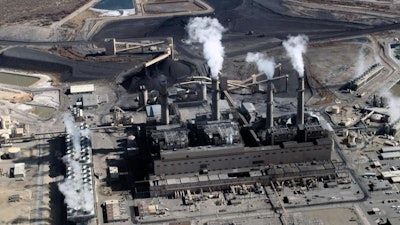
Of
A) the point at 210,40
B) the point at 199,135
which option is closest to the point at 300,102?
the point at 199,135

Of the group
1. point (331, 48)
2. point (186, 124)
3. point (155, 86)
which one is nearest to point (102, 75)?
point (155, 86)

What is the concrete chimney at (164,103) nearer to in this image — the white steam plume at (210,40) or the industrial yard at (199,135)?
the industrial yard at (199,135)

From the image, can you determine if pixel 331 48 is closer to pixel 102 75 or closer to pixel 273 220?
pixel 102 75

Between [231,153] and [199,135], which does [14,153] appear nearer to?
[199,135]

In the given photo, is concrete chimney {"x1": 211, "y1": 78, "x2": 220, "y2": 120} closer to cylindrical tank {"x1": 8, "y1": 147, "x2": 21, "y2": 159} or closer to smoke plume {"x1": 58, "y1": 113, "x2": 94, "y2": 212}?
smoke plume {"x1": 58, "y1": 113, "x2": 94, "y2": 212}

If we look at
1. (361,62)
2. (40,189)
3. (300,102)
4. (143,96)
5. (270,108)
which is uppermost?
(361,62)

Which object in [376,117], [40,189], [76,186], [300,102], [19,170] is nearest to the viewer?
[76,186]

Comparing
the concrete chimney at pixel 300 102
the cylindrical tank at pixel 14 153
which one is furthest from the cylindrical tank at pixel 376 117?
the cylindrical tank at pixel 14 153
